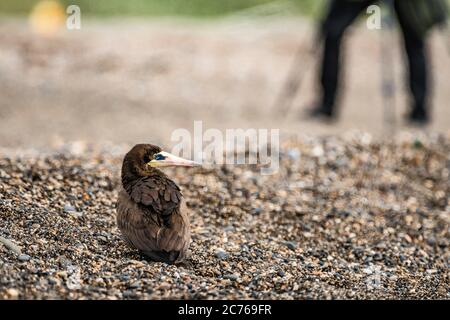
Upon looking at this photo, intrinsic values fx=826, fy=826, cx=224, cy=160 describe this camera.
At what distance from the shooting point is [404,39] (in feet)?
34.2

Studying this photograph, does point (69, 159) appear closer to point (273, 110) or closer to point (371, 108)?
point (273, 110)

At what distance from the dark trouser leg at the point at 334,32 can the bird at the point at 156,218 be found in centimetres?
556

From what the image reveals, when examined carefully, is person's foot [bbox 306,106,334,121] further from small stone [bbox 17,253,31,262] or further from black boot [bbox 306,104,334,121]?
small stone [bbox 17,253,31,262]

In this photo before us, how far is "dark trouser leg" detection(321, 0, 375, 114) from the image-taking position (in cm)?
985

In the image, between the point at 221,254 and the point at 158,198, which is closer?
the point at 158,198

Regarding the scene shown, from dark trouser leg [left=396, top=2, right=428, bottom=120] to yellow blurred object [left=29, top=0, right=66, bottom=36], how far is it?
664cm

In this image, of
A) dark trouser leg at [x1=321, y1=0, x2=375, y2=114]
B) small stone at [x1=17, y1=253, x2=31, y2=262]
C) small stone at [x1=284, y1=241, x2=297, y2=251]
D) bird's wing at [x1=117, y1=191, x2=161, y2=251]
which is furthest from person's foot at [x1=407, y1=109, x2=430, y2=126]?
small stone at [x1=17, y1=253, x2=31, y2=262]

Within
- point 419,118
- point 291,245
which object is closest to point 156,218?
point 291,245

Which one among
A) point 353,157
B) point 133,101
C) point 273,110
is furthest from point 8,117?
point 353,157

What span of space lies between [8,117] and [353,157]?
4524mm

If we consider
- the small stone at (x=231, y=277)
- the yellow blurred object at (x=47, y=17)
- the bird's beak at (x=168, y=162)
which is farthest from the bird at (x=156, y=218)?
the yellow blurred object at (x=47, y=17)

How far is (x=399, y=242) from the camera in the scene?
6254 mm

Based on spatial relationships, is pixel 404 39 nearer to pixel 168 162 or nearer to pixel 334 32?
pixel 334 32

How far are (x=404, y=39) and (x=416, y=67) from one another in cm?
40
